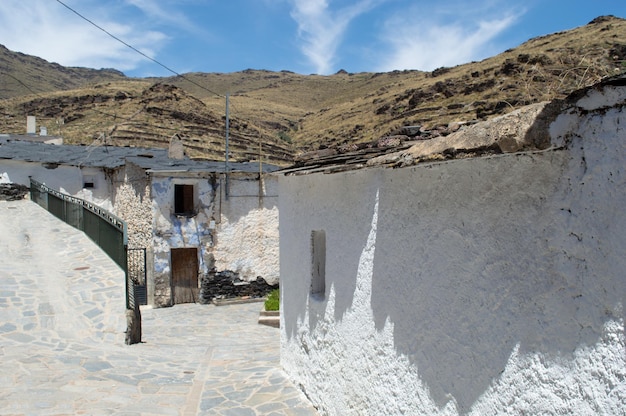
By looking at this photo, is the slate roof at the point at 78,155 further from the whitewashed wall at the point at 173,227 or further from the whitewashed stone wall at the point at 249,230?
the whitewashed wall at the point at 173,227

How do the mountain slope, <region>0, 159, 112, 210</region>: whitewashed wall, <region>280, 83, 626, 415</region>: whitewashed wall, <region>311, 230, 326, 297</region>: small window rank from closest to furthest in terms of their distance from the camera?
<region>280, 83, 626, 415</region>: whitewashed wall → <region>311, 230, 326, 297</region>: small window → <region>0, 159, 112, 210</region>: whitewashed wall → the mountain slope

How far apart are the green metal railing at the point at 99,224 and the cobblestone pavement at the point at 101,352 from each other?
0.26 m

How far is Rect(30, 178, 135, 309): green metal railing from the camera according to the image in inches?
424

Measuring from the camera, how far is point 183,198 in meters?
17.4

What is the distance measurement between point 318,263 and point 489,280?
3.61 meters

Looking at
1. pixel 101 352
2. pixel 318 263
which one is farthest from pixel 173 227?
pixel 318 263

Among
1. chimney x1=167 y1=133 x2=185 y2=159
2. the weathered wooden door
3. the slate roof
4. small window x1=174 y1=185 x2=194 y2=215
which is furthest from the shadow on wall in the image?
chimney x1=167 y1=133 x2=185 y2=159

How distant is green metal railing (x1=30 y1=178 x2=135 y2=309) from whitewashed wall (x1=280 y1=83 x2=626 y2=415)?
6.33 meters

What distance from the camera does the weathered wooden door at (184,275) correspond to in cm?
1675

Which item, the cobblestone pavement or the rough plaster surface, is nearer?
the cobblestone pavement

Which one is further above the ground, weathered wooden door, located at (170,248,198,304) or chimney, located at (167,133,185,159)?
chimney, located at (167,133,185,159)

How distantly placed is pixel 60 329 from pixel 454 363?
757 centimetres

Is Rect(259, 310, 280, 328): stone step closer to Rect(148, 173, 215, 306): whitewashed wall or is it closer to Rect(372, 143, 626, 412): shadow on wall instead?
Rect(148, 173, 215, 306): whitewashed wall

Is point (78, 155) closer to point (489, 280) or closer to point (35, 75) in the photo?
point (489, 280)
